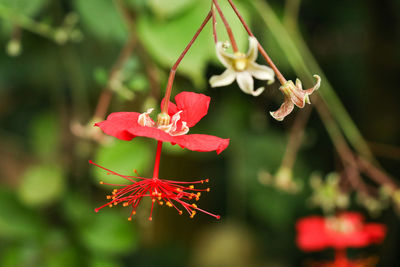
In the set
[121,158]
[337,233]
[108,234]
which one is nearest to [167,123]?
[121,158]

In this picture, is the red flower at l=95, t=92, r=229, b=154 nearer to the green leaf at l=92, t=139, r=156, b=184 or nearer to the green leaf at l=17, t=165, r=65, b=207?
the green leaf at l=92, t=139, r=156, b=184

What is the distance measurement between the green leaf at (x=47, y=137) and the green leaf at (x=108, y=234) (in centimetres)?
20

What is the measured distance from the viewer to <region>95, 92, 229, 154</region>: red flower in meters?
0.40

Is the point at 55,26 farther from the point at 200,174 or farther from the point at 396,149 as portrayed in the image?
the point at 396,149

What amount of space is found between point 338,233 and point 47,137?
631 millimetres

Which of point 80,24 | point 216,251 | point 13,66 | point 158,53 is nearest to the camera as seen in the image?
point 158,53

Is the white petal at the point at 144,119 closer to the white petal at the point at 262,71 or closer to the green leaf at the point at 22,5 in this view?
the white petal at the point at 262,71

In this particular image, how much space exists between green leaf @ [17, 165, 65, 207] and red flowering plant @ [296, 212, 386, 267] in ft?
1.56

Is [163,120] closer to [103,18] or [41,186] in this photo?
[103,18]

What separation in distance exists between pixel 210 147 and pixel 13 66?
0.89 m

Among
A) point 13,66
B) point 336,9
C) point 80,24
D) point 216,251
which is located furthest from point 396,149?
point 13,66

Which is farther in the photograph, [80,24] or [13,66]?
[13,66]

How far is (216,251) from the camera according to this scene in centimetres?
138

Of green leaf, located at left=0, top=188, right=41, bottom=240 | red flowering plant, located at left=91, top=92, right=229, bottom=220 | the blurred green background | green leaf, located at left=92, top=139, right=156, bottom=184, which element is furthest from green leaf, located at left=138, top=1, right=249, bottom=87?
green leaf, located at left=0, top=188, right=41, bottom=240
